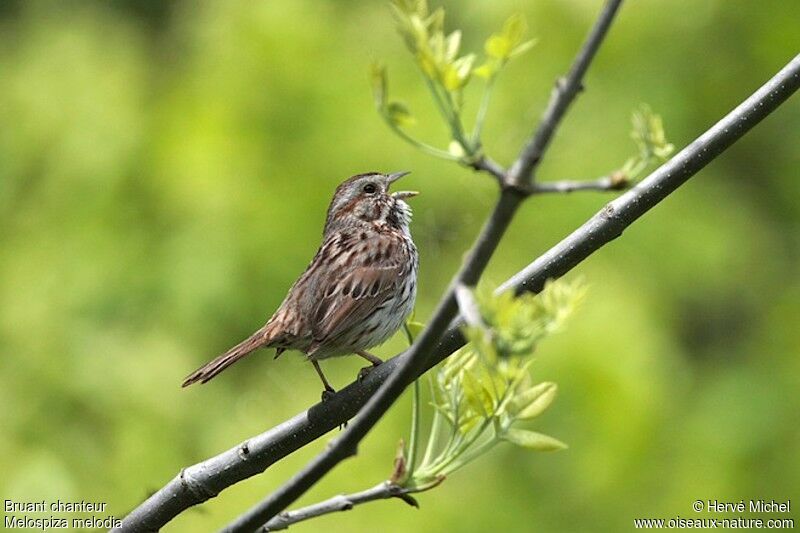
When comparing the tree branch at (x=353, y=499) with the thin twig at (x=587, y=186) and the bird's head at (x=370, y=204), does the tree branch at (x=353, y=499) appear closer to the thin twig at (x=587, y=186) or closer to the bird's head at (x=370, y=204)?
the thin twig at (x=587, y=186)

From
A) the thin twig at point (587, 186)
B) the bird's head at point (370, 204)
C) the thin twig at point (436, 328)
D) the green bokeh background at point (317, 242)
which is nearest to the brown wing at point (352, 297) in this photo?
the bird's head at point (370, 204)

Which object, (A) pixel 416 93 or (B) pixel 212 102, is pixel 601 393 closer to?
(A) pixel 416 93

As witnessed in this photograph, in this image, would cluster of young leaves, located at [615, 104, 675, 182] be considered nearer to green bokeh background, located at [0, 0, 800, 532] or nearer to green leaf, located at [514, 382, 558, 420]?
green leaf, located at [514, 382, 558, 420]

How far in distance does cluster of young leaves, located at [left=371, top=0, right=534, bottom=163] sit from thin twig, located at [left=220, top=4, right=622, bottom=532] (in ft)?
0.32

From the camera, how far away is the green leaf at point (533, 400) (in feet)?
6.61

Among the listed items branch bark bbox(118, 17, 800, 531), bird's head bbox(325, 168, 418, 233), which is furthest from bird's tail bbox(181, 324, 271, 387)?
branch bark bbox(118, 17, 800, 531)

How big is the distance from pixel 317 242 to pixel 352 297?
1.88m

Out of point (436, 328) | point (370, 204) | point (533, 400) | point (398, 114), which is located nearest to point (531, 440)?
point (533, 400)

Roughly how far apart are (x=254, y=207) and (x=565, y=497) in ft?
6.62

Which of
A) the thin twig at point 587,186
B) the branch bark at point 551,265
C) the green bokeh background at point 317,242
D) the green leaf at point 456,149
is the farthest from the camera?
the green bokeh background at point 317,242

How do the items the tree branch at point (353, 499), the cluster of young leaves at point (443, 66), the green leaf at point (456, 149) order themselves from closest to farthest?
the cluster of young leaves at point (443, 66)
the green leaf at point (456, 149)
the tree branch at point (353, 499)

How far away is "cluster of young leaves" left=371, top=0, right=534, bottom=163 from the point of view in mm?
1494

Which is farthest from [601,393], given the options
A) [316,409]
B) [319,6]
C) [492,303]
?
[492,303]

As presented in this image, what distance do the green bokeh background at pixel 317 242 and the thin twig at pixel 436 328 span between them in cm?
334
